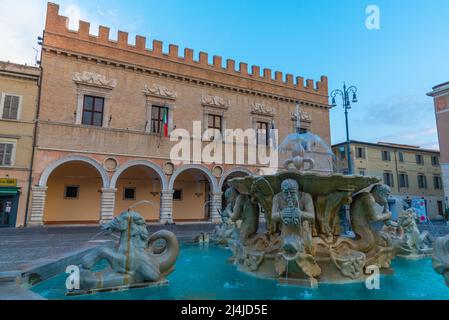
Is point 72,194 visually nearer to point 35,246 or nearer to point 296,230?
point 35,246

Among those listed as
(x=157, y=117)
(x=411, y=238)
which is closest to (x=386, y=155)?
(x=157, y=117)

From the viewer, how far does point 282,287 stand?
425cm

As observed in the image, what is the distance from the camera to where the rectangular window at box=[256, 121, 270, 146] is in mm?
22328

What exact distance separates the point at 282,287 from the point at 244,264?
1274 millimetres

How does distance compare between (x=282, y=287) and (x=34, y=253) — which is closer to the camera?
(x=282, y=287)

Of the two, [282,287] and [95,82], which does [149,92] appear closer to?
[95,82]

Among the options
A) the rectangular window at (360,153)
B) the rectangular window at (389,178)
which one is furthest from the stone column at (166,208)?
the rectangular window at (389,178)

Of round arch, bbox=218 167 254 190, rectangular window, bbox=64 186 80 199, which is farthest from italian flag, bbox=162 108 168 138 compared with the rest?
rectangular window, bbox=64 186 80 199

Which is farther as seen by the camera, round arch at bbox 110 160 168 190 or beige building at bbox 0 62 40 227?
round arch at bbox 110 160 168 190

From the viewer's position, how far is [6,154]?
50.0 ft

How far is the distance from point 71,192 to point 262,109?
15.0m

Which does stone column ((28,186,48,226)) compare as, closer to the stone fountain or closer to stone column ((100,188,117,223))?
stone column ((100,188,117,223))

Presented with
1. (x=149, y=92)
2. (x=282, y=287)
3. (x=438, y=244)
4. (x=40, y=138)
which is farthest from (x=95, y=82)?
(x=438, y=244)

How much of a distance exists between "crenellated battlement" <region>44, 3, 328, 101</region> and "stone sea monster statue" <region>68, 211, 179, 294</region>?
664 inches
